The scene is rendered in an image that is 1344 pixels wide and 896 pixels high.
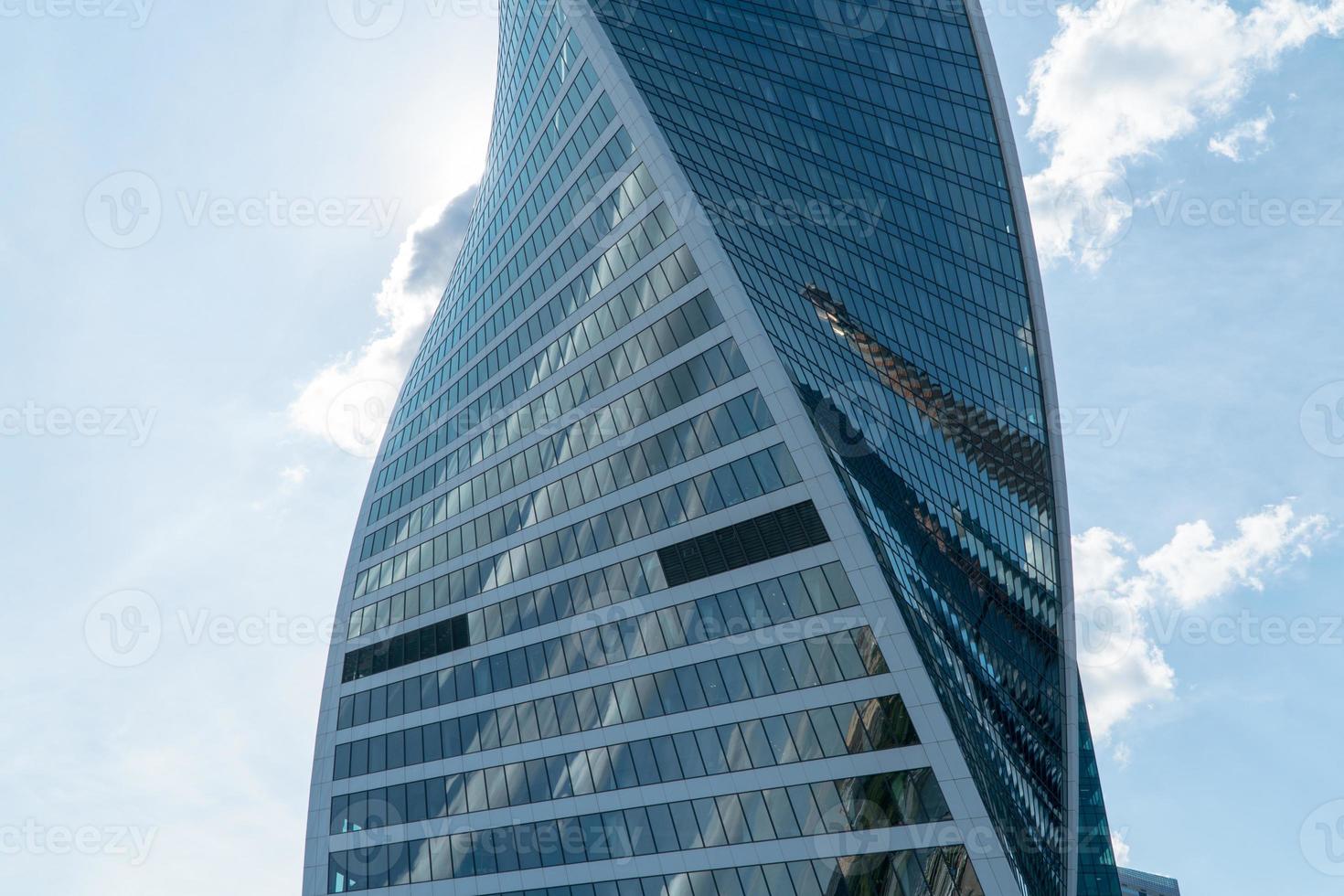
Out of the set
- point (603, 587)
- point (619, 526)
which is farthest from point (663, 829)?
point (619, 526)

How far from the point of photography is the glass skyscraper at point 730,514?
42219 millimetres

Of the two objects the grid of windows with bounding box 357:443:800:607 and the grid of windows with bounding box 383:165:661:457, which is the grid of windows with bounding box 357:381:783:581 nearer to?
the grid of windows with bounding box 357:443:800:607

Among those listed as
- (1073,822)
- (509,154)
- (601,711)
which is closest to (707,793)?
(601,711)

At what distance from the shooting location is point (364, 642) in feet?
229

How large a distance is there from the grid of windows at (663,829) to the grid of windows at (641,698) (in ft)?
14.4

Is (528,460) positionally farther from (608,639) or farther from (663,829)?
(663,829)

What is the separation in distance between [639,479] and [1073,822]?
3339cm

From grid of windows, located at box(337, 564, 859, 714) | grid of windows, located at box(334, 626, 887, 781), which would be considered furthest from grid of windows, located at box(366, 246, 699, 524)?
grid of windows, located at box(334, 626, 887, 781)

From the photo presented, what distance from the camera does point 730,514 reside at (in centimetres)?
4678

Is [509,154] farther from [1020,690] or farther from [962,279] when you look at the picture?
[1020,690]

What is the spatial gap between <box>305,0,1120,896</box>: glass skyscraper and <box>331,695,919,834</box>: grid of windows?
0.54 feet

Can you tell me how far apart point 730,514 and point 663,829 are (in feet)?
50.1

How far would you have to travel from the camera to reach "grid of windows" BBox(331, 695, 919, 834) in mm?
40469

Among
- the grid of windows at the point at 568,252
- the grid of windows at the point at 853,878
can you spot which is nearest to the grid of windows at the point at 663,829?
the grid of windows at the point at 853,878
